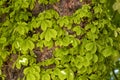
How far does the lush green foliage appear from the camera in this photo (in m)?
1.98

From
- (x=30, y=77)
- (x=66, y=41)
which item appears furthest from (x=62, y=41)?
(x=30, y=77)

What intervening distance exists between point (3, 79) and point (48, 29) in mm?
485

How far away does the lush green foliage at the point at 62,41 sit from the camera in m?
1.98

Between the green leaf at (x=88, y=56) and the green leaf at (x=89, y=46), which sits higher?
the green leaf at (x=89, y=46)

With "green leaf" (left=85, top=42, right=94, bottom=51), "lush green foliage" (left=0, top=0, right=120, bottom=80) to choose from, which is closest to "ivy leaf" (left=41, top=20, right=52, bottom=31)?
"lush green foliage" (left=0, top=0, right=120, bottom=80)

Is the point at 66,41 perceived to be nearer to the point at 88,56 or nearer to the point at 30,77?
the point at 88,56

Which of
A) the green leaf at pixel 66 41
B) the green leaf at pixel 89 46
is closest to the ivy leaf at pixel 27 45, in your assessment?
the green leaf at pixel 66 41

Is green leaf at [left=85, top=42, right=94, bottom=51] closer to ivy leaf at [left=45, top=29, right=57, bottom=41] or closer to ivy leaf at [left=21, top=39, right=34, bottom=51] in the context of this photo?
ivy leaf at [left=45, top=29, right=57, bottom=41]

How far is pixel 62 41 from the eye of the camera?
1982 mm

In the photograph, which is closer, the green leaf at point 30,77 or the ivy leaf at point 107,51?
the green leaf at point 30,77

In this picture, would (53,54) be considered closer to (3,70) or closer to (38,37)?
(38,37)

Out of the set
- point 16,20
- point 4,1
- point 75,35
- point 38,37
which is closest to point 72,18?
point 75,35

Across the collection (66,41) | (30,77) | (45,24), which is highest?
(45,24)

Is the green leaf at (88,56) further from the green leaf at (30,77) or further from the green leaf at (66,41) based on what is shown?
the green leaf at (30,77)
